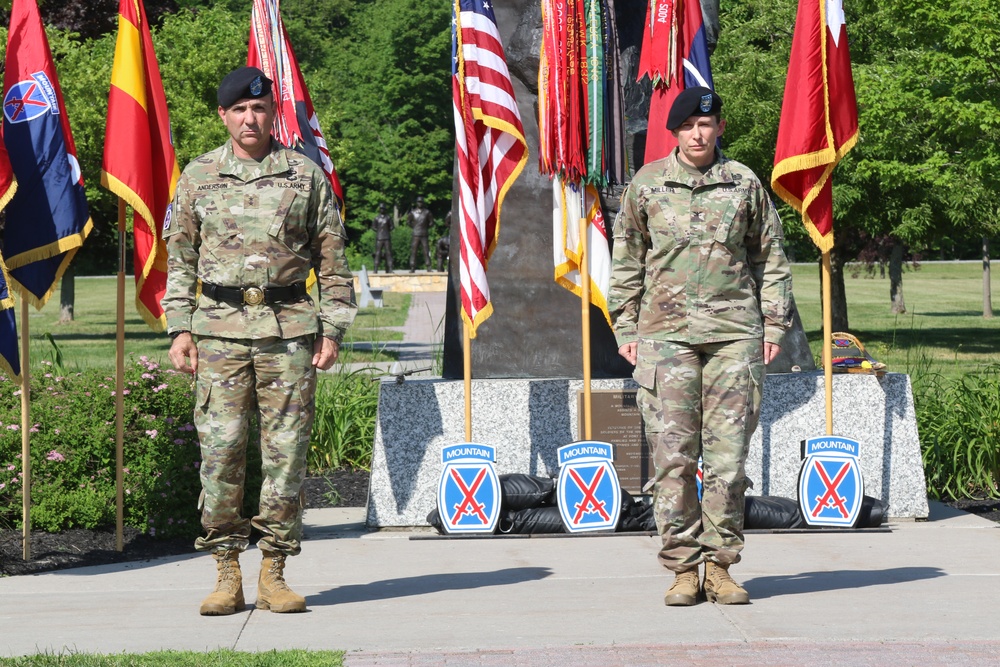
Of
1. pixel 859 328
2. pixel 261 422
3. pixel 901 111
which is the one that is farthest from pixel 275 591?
pixel 859 328

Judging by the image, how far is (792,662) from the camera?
4.61 meters

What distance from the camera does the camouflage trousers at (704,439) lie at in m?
5.56

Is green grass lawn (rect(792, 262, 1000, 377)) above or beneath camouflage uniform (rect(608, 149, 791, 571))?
beneath

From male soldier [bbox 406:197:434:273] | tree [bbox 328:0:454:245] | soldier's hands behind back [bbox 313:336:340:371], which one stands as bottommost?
soldier's hands behind back [bbox 313:336:340:371]

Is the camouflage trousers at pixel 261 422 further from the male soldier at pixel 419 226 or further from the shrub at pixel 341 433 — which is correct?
the male soldier at pixel 419 226

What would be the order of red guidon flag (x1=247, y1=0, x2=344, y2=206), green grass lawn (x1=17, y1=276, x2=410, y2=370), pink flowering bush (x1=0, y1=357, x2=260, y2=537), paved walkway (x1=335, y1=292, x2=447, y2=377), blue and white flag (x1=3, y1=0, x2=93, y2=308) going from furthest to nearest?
green grass lawn (x1=17, y1=276, x2=410, y2=370) < paved walkway (x1=335, y1=292, x2=447, y2=377) < red guidon flag (x1=247, y1=0, x2=344, y2=206) < pink flowering bush (x1=0, y1=357, x2=260, y2=537) < blue and white flag (x1=3, y1=0, x2=93, y2=308)

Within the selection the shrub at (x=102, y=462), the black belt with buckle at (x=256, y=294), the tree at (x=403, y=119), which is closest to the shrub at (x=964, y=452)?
the shrub at (x=102, y=462)

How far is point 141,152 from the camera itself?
705 cm

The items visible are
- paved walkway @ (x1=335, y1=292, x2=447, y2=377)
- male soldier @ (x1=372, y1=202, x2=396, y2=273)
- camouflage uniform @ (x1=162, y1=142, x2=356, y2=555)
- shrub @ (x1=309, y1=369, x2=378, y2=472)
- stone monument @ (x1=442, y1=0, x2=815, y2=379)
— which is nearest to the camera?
camouflage uniform @ (x1=162, y1=142, x2=356, y2=555)

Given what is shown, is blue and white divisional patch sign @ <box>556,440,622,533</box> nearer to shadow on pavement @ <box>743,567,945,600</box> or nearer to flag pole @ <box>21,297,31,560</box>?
shadow on pavement @ <box>743,567,945,600</box>

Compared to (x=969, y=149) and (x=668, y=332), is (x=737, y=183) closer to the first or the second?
(x=668, y=332)

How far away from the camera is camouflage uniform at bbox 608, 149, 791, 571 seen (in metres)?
5.57

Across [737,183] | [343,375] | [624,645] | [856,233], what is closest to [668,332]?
[737,183]

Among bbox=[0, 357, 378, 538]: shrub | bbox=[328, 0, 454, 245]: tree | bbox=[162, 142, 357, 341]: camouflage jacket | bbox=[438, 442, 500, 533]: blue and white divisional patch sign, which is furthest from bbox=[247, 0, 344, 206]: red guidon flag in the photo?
bbox=[328, 0, 454, 245]: tree
